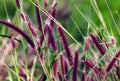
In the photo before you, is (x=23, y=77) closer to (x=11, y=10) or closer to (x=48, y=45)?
(x=48, y=45)

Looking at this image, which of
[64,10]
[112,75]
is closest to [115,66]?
[112,75]

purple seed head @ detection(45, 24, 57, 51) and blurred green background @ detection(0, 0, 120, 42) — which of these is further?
blurred green background @ detection(0, 0, 120, 42)

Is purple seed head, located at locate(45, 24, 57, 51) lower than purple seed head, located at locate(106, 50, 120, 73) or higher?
higher

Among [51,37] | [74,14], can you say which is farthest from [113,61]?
[74,14]

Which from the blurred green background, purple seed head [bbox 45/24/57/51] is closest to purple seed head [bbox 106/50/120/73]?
purple seed head [bbox 45/24/57/51]

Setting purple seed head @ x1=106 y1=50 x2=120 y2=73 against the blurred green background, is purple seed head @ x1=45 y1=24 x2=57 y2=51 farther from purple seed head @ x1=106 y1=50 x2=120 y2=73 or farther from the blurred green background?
the blurred green background

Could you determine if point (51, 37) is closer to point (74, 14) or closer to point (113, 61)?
point (113, 61)

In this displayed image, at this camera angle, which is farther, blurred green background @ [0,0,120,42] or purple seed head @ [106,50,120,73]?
blurred green background @ [0,0,120,42]

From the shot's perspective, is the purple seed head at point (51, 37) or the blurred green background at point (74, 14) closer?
the purple seed head at point (51, 37)

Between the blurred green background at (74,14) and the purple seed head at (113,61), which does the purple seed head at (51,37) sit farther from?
the blurred green background at (74,14)

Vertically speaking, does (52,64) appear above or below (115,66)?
above

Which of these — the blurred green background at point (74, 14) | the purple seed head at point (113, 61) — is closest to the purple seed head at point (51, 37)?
the purple seed head at point (113, 61)
